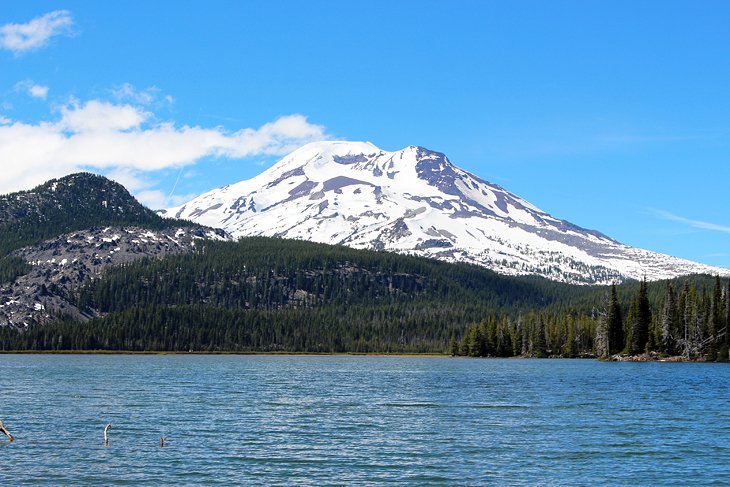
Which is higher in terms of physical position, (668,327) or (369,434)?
(668,327)

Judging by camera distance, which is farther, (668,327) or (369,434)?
(668,327)

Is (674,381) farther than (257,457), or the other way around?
(674,381)

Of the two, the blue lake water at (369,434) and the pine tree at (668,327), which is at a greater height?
the pine tree at (668,327)

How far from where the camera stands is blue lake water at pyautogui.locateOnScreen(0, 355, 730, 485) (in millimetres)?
50750

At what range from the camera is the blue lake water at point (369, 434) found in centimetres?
5075

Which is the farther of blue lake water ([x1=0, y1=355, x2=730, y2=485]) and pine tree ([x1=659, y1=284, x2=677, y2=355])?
pine tree ([x1=659, y1=284, x2=677, y2=355])

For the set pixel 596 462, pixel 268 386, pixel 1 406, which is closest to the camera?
pixel 596 462

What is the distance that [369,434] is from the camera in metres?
67.2

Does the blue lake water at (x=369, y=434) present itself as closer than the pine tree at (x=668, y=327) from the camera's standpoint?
Yes

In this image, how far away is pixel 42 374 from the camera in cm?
14788

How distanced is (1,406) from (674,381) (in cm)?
8822

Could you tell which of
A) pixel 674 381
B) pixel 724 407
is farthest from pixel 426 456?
pixel 674 381

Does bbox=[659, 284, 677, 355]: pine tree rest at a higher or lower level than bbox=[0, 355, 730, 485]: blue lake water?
higher

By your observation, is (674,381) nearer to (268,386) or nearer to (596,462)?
(268,386)
